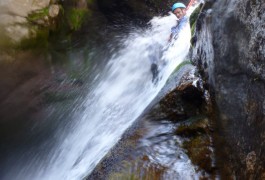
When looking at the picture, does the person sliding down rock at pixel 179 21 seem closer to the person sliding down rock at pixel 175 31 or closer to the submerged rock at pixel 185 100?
the person sliding down rock at pixel 175 31

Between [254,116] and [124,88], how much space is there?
4.55 metres

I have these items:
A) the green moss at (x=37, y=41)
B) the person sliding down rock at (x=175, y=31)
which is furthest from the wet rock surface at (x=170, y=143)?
the green moss at (x=37, y=41)

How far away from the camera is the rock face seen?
2.59 meters

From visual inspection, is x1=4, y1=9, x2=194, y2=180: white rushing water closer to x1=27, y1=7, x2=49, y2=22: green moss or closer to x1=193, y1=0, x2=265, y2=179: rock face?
x1=193, y1=0, x2=265, y2=179: rock face

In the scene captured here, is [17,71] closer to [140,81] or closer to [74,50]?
[74,50]

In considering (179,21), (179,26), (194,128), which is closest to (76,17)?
(179,21)

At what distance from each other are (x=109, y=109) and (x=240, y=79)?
11.6 feet

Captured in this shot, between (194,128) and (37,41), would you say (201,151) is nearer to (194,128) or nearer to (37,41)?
(194,128)

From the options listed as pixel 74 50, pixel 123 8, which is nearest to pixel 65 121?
pixel 74 50

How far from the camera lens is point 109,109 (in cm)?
618

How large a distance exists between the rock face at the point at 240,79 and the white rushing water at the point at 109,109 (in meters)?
1.35

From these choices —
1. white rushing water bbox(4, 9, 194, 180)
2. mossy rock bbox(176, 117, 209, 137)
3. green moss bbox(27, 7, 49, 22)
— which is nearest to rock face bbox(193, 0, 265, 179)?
mossy rock bbox(176, 117, 209, 137)

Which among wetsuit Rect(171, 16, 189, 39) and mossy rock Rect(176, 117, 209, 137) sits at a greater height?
wetsuit Rect(171, 16, 189, 39)

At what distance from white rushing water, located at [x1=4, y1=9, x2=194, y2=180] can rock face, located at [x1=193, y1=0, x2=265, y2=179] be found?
135 cm
